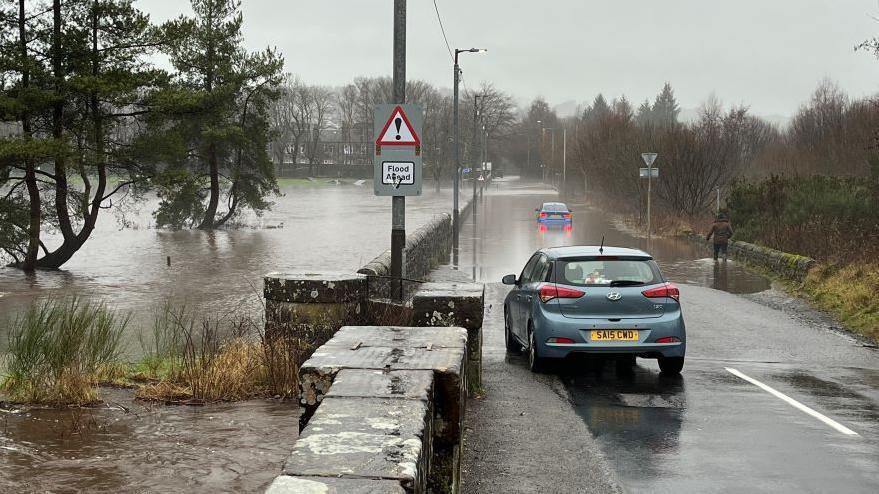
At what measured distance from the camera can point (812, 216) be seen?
26188 mm

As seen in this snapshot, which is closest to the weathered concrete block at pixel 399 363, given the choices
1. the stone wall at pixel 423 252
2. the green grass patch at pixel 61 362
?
the green grass patch at pixel 61 362

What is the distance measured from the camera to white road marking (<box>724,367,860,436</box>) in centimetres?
848

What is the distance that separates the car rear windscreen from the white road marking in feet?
5.02

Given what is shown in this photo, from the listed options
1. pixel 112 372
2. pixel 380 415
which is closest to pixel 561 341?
pixel 112 372

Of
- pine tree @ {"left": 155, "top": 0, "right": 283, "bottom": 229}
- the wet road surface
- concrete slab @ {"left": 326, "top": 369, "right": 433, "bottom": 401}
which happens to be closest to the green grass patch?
the wet road surface

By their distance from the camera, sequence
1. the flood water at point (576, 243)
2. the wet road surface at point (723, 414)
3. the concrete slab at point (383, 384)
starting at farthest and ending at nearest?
the flood water at point (576, 243), the wet road surface at point (723, 414), the concrete slab at point (383, 384)

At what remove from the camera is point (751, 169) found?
60406 mm

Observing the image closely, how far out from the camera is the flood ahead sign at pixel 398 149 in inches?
510

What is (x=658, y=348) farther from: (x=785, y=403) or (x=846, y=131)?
(x=846, y=131)

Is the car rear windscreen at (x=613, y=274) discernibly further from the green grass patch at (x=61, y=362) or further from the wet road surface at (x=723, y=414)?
the green grass patch at (x=61, y=362)

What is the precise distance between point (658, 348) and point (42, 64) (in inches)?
1054

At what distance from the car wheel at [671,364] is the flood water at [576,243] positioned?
11635 mm

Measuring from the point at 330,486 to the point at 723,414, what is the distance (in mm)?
6757

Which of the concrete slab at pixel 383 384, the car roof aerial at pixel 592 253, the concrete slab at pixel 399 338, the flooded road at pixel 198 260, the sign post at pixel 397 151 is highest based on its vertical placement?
the sign post at pixel 397 151
